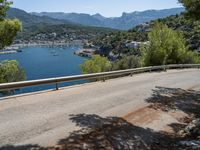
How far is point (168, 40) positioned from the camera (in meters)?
51.1

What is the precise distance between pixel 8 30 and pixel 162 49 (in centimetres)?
3533

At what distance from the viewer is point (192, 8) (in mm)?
17703

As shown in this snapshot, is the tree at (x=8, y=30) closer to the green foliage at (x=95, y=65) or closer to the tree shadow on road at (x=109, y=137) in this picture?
the tree shadow on road at (x=109, y=137)

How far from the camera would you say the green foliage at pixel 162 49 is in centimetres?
4962

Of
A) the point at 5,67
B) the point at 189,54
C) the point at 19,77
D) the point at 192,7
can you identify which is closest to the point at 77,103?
the point at 5,67

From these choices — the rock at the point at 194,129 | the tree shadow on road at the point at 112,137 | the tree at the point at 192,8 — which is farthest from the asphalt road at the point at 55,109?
the tree at the point at 192,8

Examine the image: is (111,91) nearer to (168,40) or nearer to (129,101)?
(129,101)

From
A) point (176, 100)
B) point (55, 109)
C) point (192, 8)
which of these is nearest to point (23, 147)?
point (55, 109)

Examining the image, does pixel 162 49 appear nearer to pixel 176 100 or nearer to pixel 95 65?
pixel 95 65

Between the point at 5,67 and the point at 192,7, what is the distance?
10.8 metres

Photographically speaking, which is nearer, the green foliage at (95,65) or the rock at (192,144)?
the rock at (192,144)

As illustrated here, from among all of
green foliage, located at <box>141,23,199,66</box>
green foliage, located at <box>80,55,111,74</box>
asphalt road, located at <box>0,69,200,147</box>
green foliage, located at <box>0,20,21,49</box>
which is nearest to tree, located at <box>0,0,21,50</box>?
green foliage, located at <box>0,20,21,49</box>

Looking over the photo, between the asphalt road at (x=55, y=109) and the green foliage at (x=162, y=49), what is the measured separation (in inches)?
1270

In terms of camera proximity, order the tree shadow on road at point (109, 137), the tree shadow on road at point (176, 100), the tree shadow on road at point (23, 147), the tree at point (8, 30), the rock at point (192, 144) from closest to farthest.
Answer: the tree shadow on road at point (23, 147), the tree shadow on road at point (109, 137), the rock at point (192, 144), the tree shadow on road at point (176, 100), the tree at point (8, 30)
